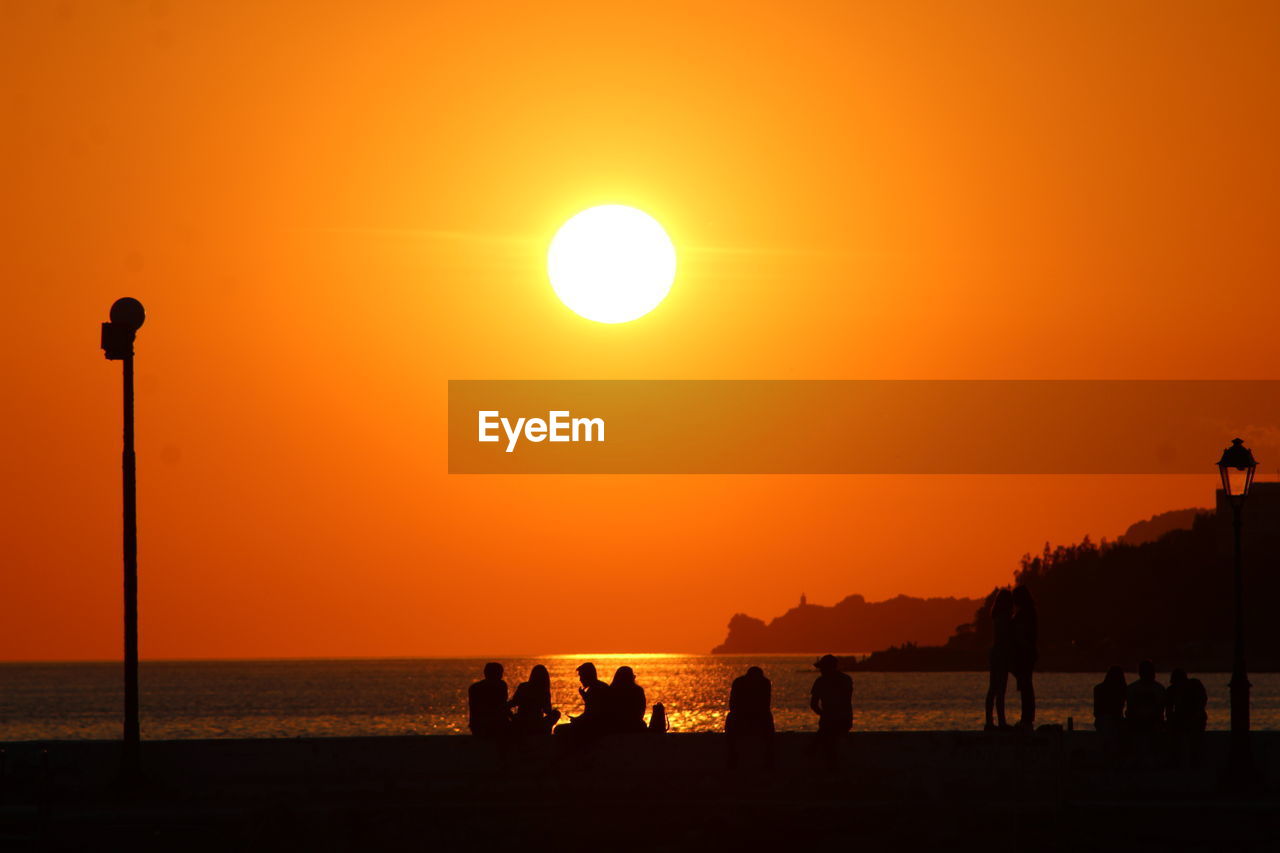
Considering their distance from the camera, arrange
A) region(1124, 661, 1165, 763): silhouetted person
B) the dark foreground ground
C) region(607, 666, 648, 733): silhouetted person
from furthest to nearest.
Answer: region(1124, 661, 1165, 763): silhouetted person
region(607, 666, 648, 733): silhouetted person
the dark foreground ground

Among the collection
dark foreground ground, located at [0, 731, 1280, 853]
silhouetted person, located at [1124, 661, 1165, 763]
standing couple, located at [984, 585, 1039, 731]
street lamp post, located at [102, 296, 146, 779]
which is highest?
street lamp post, located at [102, 296, 146, 779]

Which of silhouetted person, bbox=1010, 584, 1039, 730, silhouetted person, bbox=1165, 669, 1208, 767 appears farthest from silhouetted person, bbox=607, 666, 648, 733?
silhouetted person, bbox=1165, 669, 1208, 767

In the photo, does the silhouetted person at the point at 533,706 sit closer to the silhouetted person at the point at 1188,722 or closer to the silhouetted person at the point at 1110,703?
the silhouetted person at the point at 1110,703

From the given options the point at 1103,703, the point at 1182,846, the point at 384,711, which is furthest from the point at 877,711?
the point at 1182,846

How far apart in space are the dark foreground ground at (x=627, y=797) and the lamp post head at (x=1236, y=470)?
3544 millimetres

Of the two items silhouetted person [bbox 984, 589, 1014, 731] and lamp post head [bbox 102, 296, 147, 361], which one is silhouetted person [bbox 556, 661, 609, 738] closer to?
silhouetted person [bbox 984, 589, 1014, 731]

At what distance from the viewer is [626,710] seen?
2712 cm

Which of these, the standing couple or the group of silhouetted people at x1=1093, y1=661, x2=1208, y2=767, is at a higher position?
the standing couple

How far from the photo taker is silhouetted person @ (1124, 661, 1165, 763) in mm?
27281

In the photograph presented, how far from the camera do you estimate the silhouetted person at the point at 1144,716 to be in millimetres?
27281

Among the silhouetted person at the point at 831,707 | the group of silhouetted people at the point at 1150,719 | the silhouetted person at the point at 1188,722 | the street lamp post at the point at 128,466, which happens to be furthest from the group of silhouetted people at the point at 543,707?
the silhouetted person at the point at 1188,722

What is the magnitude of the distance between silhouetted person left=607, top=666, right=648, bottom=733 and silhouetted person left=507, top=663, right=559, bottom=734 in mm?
838

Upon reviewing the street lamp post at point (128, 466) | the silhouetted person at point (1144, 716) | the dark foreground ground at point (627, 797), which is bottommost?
the dark foreground ground at point (627, 797)

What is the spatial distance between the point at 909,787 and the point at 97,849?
10241mm
